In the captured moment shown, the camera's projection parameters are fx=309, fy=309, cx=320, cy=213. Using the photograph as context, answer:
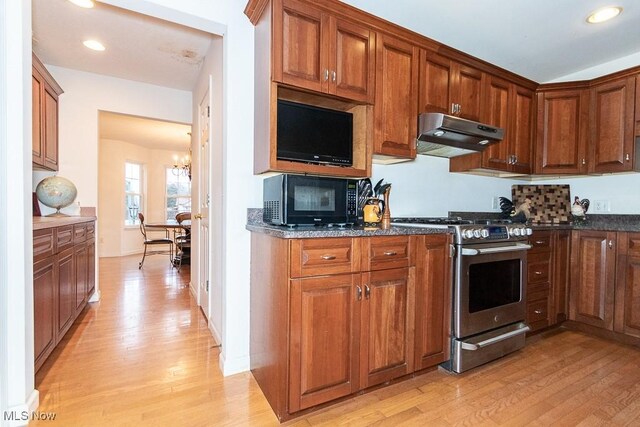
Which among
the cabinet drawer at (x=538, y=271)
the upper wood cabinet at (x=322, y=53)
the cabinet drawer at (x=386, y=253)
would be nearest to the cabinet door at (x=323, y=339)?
the cabinet drawer at (x=386, y=253)

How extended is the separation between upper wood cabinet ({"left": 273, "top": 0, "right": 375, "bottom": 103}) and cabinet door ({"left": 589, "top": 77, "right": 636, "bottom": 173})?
234cm

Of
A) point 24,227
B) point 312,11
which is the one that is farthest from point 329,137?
point 24,227

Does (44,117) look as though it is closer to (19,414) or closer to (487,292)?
(19,414)

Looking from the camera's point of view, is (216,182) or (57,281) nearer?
(57,281)

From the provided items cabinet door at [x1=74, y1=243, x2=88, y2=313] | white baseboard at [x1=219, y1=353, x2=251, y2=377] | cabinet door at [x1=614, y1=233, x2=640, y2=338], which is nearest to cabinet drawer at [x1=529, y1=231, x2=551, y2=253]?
cabinet door at [x1=614, y1=233, x2=640, y2=338]

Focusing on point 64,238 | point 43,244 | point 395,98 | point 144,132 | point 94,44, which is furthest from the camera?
point 144,132

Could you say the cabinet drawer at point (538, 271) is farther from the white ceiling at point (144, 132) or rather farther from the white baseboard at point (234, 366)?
the white ceiling at point (144, 132)

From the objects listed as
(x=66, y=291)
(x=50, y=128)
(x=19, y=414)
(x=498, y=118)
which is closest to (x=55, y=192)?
(x=50, y=128)

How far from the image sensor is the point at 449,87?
2.47 metres

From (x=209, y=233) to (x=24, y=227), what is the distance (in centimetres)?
134

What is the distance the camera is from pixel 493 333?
2.15 metres

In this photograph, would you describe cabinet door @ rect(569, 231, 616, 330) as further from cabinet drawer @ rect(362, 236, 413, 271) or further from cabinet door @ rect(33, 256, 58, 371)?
cabinet door @ rect(33, 256, 58, 371)

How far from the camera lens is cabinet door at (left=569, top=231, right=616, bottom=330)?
256 centimetres

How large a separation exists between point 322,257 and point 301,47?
122cm
